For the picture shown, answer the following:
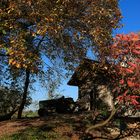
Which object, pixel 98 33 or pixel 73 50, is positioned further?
pixel 73 50

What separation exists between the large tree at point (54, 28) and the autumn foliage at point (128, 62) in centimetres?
229

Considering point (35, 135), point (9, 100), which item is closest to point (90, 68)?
point (35, 135)

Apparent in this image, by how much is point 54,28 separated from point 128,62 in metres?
3.62

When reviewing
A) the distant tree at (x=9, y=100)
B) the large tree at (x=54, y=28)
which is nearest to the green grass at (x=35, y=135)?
the large tree at (x=54, y=28)

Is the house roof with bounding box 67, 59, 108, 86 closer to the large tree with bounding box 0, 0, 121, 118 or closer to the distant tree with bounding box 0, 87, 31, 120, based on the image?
the large tree with bounding box 0, 0, 121, 118

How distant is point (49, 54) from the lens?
26219 millimetres

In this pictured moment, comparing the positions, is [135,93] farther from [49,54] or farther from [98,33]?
[49,54]

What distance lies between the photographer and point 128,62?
1938 centimetres

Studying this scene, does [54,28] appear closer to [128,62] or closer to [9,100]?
[128,62]

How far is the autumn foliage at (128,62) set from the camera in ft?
63.0

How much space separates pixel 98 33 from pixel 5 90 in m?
11.9

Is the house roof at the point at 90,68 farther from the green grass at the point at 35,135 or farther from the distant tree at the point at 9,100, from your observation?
the distant tree at the point at 9,100

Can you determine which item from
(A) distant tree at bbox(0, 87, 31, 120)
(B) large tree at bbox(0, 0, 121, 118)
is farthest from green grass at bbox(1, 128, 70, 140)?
(A) distant tree at bbox(0, 87, 31, 120)

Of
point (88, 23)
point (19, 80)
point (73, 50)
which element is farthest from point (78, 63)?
point (19, 80)
